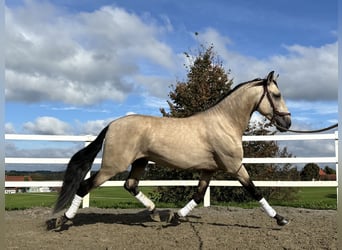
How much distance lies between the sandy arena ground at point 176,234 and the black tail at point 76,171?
0.41 meters

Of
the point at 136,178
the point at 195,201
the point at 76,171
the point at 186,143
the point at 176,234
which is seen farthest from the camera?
the point at 136,178

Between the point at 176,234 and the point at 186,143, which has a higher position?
the point at 186,143

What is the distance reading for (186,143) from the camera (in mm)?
4906

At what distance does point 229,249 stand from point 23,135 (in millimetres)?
5577

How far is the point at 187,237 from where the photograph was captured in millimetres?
4520

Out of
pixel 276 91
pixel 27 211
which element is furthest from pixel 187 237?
pixel 27 211

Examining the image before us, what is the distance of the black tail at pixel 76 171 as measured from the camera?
16.4ft

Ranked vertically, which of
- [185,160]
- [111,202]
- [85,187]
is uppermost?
[185,160]

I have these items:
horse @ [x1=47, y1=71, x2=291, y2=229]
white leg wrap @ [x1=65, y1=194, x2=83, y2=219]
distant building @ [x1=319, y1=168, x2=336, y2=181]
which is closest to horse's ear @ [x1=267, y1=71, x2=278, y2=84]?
horse @ [x1=47, y1=71, x2=291, y2=229]

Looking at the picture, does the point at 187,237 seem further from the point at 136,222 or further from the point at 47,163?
the point at 47,163

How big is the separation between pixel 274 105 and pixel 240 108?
455mm

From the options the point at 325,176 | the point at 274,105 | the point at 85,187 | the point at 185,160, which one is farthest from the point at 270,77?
the point at 325,176

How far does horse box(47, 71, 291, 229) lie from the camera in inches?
193

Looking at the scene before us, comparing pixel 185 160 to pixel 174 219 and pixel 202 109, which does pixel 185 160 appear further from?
pixel 202 109
